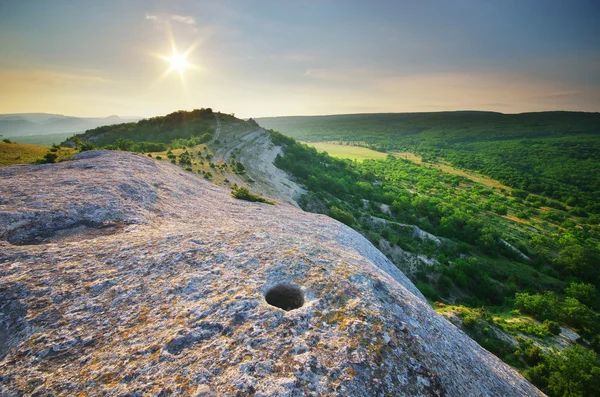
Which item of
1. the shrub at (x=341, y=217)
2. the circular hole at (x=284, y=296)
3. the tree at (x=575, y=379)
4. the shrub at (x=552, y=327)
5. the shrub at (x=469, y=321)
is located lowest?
the shrub at (x=552, y=327)

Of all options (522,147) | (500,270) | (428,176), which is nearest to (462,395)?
(500,270)

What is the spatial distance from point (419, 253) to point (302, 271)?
37.6 m

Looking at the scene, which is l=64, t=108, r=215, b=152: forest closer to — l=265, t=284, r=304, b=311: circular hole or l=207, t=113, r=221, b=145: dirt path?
l=207, t=113, r=221, b=145: dirt path

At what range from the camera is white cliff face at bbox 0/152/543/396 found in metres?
6.11

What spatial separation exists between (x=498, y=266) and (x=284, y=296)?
180 ft

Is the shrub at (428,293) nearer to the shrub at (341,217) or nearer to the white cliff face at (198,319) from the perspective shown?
the shrub at (341,217)

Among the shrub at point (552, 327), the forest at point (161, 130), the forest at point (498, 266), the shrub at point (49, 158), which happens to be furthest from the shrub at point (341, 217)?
the forest at point (161, 130)

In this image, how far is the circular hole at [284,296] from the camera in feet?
30.7

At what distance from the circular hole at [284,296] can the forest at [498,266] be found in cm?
2381

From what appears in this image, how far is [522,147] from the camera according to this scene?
639 ft

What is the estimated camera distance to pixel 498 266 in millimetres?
48625

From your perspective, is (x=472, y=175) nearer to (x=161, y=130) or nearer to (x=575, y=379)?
(x=575, y=379)

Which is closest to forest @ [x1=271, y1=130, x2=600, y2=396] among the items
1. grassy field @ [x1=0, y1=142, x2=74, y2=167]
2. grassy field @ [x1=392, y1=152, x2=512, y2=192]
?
grassy field @ [x1=0, y1=142, x2=74, y2=167]

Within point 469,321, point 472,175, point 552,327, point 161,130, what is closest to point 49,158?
point 469,321
